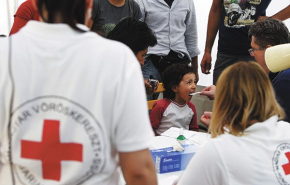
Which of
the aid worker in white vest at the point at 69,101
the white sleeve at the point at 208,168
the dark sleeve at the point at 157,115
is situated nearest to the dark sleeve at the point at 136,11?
the dark sleeve at the point at 157,115

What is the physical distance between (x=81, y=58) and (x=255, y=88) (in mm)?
631

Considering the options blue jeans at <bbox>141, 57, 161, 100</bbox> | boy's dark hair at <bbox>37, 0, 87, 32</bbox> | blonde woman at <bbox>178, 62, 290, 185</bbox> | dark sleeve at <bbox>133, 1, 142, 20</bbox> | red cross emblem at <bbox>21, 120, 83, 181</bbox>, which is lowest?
blue jeans at <bbox>141, 57, 161, 100</bbox>

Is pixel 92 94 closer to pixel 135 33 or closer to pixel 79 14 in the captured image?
pixel 79 14

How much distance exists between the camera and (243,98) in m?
1.14

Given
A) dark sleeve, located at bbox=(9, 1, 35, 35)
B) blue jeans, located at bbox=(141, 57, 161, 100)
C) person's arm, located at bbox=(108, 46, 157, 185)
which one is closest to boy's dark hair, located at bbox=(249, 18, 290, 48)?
blue jeans, located at bbox=(141, 57, 161, 100)

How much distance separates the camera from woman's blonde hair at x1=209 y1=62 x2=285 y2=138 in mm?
1133

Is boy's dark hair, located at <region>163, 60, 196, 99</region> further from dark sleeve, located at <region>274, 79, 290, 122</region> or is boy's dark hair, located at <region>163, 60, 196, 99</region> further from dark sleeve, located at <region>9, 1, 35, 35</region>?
dark sleeve, located at <region>9, 1, 35, 35</region>

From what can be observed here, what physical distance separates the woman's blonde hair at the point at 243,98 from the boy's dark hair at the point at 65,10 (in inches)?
22.8

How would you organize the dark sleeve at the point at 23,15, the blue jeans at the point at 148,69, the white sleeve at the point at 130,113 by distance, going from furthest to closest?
the blue jeans at the point at 148,69 < the dark sleeve at the point at 23,15 < the white sleeve at the point at 130,113

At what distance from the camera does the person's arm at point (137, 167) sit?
0.78 meters

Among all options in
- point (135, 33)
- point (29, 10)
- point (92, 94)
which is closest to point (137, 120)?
point (92, 94)

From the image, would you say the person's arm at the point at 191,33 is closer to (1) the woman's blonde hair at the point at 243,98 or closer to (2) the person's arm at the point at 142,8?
(2) the person's arm at the point at 142,8

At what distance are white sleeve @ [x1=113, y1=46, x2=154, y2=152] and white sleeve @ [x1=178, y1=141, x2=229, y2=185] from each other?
1.23 ft

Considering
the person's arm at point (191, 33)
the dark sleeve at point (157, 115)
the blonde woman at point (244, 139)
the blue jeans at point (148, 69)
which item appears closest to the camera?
the blonde woman at point (244, 139)
